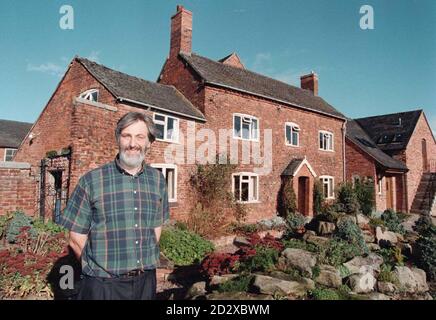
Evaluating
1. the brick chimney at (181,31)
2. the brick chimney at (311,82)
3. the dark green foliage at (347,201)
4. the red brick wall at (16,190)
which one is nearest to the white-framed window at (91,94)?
the red brick wall at (16,190)

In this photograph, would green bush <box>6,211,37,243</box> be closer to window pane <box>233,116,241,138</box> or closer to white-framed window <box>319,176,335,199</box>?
window pane <box>233,116,241,138</box>

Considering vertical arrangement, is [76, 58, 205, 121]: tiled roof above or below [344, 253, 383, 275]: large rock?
above

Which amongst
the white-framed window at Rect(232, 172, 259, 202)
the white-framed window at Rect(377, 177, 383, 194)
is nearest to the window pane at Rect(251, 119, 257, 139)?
the white-framed window at Rect(232, 172, 259, 202)

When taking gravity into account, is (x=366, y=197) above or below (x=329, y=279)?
above

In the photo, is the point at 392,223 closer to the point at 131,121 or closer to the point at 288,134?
the point at 288,134


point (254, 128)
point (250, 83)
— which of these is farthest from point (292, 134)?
point (250, 83)

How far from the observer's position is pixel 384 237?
39.2ft

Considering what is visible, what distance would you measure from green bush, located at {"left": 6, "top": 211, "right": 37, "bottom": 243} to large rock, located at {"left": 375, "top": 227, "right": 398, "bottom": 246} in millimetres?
12133

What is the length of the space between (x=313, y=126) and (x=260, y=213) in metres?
7.51

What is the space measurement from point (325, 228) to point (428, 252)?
354 cm

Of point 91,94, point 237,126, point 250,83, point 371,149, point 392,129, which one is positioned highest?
point 250,83

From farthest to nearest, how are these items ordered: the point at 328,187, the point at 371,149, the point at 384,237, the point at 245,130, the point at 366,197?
the point at 371,149, the point at 328,187, the point at 366,197, the point at 245,130, the point at 384,237

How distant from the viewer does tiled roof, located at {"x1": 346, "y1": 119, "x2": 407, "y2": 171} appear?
68.6 feet
